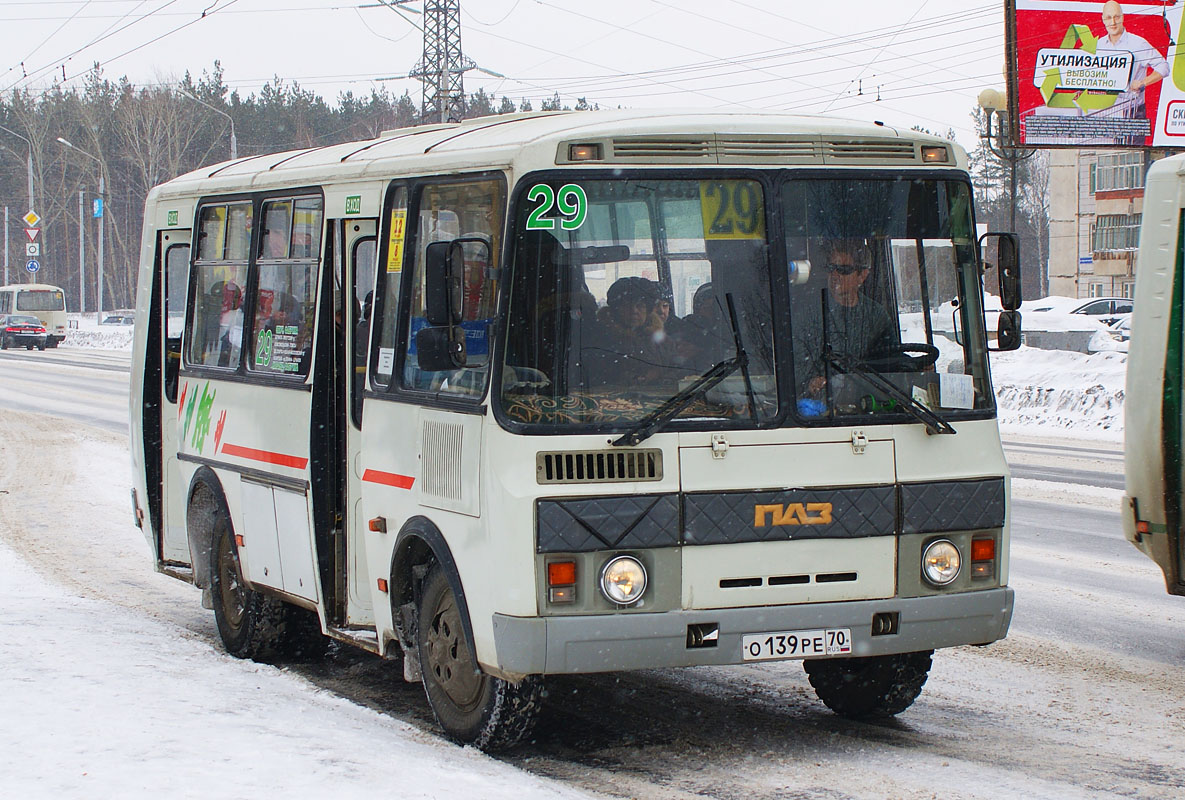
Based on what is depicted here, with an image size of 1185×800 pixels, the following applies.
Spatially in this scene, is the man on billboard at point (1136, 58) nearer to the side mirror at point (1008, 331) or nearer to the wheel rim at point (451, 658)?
the side mirror at point (1008, 331)

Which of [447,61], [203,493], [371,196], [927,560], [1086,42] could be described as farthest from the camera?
[447,61]

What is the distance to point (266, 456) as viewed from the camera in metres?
8.18

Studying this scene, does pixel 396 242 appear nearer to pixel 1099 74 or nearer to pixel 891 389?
pixel 891 389

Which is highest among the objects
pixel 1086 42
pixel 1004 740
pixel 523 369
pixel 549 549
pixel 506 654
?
pixel 1086 42

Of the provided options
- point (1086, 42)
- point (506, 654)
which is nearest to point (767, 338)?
point (506, 654)

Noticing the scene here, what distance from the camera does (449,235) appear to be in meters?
6.47

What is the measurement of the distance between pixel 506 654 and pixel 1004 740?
2.12m

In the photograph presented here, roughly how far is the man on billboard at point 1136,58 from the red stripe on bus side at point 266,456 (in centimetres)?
3120

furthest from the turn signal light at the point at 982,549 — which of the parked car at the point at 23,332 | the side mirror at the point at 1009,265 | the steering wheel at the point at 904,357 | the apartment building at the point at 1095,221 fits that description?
the parked car at the point at 23,332

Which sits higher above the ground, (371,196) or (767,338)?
(371,196)

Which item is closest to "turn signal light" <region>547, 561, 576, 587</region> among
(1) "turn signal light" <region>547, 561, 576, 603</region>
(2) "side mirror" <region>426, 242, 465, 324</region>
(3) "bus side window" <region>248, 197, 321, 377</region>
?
(1) "turn signal light" <region>547, 561, 576, 603</region>

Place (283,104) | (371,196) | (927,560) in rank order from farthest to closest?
(283,104)
(371,196)
(927,560)

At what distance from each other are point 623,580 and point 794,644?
717 millimetres

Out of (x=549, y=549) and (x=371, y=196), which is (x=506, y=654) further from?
(x=371, y=196)
